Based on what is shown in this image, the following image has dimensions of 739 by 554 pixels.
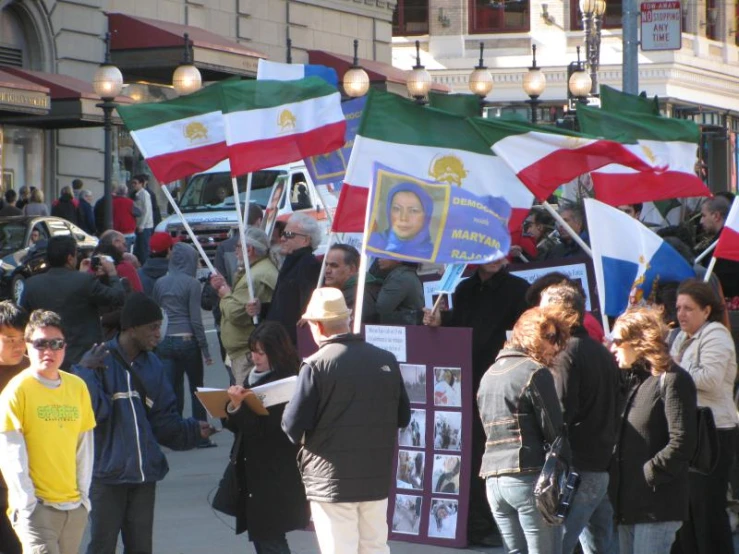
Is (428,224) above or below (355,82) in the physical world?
below

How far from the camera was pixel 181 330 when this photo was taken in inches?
499

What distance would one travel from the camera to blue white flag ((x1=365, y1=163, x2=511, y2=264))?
26.0 ft

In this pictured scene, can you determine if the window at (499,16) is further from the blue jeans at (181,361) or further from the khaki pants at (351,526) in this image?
the khaki pants at (351,526)

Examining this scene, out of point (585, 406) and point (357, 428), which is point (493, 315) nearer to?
point (585, 406)

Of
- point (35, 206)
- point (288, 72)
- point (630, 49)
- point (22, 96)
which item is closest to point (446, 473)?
point (288, 72)

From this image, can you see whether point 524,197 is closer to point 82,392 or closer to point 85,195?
point 82,392

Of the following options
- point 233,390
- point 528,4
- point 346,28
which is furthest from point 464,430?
point 528,4

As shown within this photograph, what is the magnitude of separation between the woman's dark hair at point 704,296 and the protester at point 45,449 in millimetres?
3296

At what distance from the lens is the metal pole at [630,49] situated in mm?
18233

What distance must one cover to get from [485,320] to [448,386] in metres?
0.47

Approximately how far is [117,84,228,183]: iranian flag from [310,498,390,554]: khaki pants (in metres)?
3.98

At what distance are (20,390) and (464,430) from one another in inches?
129

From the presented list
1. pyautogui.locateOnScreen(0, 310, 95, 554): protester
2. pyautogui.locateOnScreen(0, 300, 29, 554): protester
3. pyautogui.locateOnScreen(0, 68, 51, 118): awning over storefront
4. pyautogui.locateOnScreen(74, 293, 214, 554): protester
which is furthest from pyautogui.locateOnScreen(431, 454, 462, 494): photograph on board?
pyautogui.locateOnScreen(0, 68, 51, 118): awning over storefront

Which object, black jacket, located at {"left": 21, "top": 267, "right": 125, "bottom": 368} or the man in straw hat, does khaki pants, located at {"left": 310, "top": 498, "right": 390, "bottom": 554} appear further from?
black jacket, located at {"left": 21, "top": 267, "right": 125, "bottom": 368}
